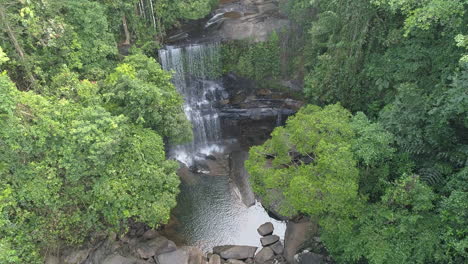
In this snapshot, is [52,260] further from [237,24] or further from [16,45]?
[237,24]

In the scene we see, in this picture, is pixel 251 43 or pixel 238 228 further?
pixel 251 43

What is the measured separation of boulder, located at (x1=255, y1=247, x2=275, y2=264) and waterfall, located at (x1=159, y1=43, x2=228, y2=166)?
31.6 feet

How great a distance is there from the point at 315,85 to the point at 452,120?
9190 millimetres

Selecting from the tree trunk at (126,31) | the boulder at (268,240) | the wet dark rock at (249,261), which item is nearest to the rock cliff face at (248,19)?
the tree trunk at (126,31)

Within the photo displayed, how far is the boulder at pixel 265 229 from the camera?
19719 millimetres

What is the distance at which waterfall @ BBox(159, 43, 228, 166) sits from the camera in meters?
26.1

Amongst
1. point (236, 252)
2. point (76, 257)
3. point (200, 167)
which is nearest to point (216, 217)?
point (236, 252)

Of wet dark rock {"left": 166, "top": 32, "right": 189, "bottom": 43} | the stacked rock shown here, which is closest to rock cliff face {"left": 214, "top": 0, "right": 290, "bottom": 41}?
wet dark rock {"left": 166, "top": 32, "right": 189, "bottom": 43}

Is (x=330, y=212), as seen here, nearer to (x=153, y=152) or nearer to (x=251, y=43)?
(x=153, y=152)

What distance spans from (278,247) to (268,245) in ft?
1.98

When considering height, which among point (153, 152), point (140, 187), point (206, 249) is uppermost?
point (153, 152)

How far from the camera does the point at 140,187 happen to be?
1577 centimetres

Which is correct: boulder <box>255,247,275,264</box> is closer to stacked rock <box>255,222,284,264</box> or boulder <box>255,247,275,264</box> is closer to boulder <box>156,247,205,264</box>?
stacked rock <box>255,222,284,264</box>

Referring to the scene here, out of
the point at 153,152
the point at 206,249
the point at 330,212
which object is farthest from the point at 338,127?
the point at 206,249
